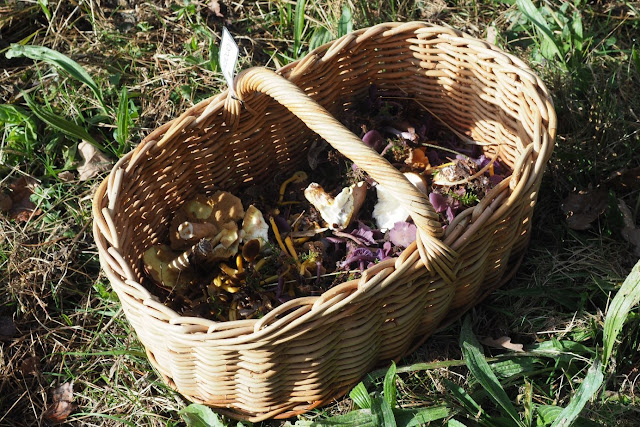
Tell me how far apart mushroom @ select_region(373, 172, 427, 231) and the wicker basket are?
13.0 inches

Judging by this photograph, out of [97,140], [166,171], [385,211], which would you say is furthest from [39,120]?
[385,211]

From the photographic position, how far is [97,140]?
311 cm

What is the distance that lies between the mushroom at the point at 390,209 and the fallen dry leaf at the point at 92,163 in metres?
1.22

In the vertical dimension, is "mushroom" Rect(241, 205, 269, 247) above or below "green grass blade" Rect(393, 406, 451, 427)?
above

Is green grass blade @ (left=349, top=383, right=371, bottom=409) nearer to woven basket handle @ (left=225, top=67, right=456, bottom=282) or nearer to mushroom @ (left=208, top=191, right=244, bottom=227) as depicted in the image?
woven basket handle @ (left=225, top=67, right=456, bottom=282)

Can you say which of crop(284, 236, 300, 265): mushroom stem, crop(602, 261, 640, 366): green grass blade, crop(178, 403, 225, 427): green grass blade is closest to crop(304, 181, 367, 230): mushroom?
crop(284, 236, 300, 265): mushroom stem

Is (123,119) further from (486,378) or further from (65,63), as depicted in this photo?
(486,378)

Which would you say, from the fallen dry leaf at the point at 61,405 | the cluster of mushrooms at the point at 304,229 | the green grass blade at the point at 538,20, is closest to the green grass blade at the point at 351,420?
the cluster of mushrooms at the point at 304,229

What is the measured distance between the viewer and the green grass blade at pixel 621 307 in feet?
6.48

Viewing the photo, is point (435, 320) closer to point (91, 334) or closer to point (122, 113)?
point (91, 334)

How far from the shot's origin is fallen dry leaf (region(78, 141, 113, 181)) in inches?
117

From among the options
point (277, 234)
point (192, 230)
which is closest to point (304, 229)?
point (277, 234)

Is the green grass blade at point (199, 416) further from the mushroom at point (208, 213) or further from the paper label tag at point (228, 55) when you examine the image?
the paper label tag at point (228, 55)

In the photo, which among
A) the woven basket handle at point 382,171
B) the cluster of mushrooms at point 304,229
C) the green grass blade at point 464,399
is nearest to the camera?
the woven basket handle at point 382,171
